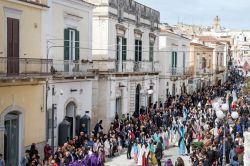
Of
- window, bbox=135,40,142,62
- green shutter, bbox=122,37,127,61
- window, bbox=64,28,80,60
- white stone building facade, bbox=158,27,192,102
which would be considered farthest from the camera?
white stone building facade, bbox=158,27,192,102

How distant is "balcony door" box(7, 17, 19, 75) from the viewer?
18969 mm

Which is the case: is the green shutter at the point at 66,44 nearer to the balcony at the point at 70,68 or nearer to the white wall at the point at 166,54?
the balcony at the point at 70,68

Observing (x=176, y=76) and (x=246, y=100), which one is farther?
(x=176, y=76)

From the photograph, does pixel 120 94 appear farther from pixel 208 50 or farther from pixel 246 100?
pixel 208 50

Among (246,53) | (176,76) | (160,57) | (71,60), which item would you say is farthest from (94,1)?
(246,53)

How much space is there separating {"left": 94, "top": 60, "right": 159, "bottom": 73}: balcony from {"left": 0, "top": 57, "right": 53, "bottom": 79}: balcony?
7829 millimetres

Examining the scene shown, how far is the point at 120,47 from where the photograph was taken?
31875 mm

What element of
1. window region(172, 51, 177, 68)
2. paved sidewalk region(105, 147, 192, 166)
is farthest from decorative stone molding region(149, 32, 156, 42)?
paved sidewalk region(105, 147, 192, 166)

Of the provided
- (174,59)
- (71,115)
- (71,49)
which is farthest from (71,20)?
(174,59)

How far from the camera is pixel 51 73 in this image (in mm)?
21844

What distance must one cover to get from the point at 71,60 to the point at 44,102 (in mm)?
3809

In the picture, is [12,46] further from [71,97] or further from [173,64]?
[173,64]

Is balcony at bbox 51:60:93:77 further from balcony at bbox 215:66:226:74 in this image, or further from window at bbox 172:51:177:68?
balcony at bbox 215:66:226:74

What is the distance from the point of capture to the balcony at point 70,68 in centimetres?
2353
